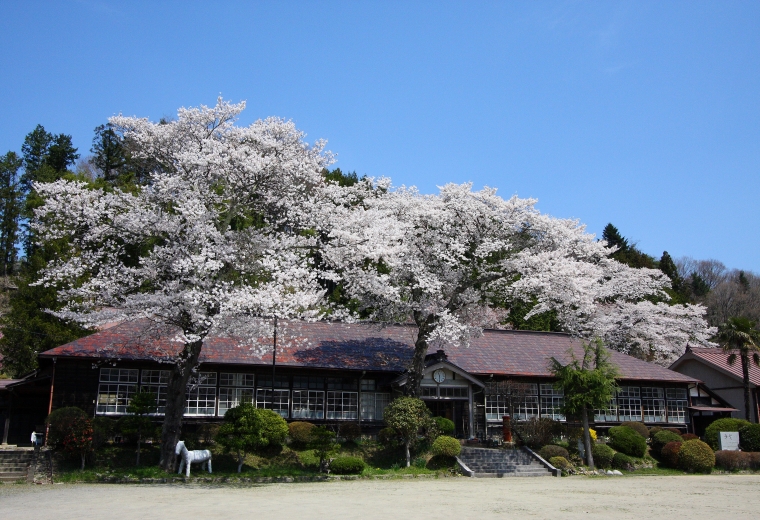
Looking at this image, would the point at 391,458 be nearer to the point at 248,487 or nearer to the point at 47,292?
the point at 248,487

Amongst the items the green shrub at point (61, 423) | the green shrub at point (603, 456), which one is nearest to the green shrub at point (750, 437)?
the green shrub at point (603, 456)

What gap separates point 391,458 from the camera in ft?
76.4

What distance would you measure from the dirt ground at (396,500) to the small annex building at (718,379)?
45.5 ft

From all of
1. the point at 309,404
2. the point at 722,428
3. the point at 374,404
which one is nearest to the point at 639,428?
the point at 722,428

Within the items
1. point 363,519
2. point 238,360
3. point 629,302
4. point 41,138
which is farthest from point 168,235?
point 41,138

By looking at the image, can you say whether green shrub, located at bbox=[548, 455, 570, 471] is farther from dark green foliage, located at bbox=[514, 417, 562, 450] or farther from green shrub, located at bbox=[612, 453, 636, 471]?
green shrub, located at bbox=[612, 453, 636, 471]

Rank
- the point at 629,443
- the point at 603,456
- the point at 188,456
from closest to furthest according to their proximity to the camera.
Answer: the point at 188,456 < the point at 603,456 < the point at 629,443

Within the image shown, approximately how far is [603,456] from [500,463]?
416 cm

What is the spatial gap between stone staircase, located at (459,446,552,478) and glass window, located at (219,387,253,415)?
8.25 m

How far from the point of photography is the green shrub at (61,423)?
63.5 feet

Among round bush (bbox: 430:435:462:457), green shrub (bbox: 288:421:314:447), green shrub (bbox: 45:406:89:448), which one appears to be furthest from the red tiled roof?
green shrub (bbox: 45:406:89:448)

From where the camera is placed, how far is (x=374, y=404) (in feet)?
85.9

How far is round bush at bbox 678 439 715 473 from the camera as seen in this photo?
24.1 metres

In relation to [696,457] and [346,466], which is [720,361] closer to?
[696,457]
